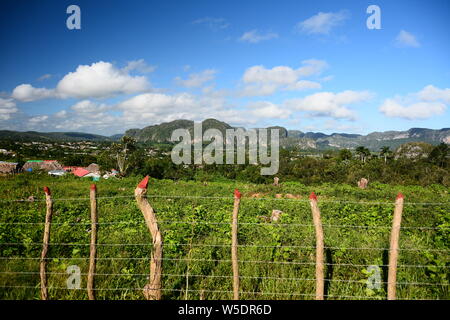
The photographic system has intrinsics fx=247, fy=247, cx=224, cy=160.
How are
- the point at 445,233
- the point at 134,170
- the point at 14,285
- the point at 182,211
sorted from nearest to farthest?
1. the point at 14,285
2. the point at 445,233
3. the point at 182,211
4. the point at 134,170

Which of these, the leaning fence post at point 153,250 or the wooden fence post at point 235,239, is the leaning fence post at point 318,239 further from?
the leaning fence post at point 153,250

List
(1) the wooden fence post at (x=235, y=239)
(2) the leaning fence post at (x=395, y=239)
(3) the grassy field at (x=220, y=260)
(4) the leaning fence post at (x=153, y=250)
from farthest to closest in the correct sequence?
(3) the grassy field at (x=220, y=260)
(4) the leaning fence post at (x=153, y=250)
(1) the wooden fence post at (x=235, y=239)
(2) the leaning fence post at (x=395, y=239)

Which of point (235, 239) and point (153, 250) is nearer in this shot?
point (235, 239)

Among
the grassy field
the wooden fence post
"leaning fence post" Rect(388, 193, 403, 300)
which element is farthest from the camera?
the grassy field

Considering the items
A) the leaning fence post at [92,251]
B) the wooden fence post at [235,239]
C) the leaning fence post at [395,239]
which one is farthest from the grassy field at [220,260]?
the leaning fence post at [395,239]

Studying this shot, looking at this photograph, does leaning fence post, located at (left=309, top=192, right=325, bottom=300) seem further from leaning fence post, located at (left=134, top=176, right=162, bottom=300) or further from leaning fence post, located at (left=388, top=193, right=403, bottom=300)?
leaning fence post, located at (left=134, top=176, right=162, bottom=300)

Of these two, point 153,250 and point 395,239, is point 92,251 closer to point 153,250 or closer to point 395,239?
point 153,250

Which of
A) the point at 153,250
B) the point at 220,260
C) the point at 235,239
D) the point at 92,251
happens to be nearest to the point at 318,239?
the point at 235,239

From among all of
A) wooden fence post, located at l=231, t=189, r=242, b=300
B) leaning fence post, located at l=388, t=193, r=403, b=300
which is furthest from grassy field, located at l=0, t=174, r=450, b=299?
leaning fence post, located at l=388, t=193, r=403, b=300

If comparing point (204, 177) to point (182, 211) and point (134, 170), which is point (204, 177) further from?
point (182, 211)

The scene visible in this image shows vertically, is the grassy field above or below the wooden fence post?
below
